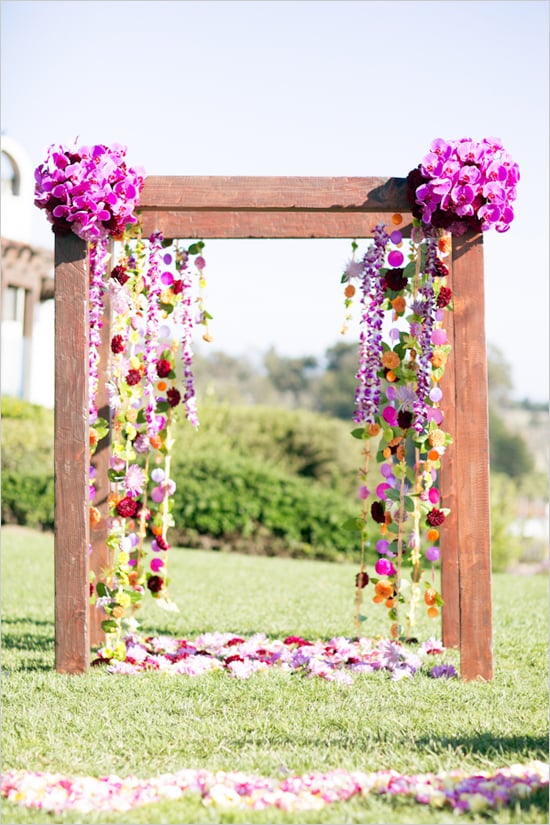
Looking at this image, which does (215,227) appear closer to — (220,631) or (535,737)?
(220,631)

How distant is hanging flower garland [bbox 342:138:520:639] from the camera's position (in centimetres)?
391

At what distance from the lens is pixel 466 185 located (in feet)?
12.7

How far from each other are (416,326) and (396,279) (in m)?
0.24

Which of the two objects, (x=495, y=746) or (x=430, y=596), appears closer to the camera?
(x=495, y=746)

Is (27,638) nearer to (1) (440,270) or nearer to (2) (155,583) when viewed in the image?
(2) (155,583)

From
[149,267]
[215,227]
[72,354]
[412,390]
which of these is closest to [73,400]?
[72,354]

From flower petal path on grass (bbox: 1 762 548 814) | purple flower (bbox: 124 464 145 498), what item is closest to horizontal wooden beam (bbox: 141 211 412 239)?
purple flower (bbox: 124 464 145 498)

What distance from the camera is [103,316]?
15.7 ft

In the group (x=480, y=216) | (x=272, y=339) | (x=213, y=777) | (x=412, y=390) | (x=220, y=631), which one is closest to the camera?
(x=213, y=777)

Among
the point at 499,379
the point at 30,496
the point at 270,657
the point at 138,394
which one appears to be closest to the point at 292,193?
the point at 138,394

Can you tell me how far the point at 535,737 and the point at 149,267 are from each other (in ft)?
8.58

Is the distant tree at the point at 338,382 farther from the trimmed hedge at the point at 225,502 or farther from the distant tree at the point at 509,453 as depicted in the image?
the trimmed hedge at the point at 225,502

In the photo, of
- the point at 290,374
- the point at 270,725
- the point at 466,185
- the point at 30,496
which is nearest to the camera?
the point at 270,725

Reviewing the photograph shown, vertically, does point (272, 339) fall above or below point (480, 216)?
above
